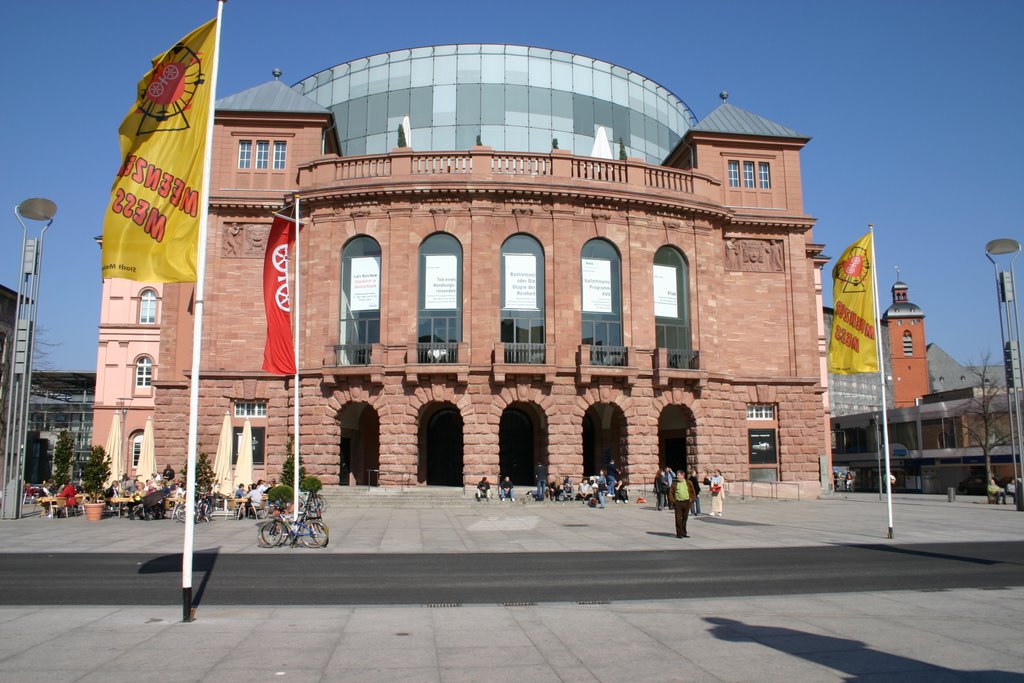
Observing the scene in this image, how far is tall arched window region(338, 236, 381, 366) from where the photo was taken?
3866 cm

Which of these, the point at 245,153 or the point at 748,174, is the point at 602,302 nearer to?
the point at 748,174

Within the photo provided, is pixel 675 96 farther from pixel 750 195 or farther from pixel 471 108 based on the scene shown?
pixel 750 195

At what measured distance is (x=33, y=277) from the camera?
31.0m

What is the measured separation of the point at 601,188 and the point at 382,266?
11303 millimetres

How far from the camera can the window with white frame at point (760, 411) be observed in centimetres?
4341

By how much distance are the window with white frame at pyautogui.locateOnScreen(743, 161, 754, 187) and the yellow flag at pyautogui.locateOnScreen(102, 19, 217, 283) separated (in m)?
37.2

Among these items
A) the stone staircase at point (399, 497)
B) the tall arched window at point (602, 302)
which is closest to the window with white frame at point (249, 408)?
the stone staircase at point (399, 497)

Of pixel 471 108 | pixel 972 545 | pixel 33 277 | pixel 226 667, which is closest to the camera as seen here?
pixel 226 667

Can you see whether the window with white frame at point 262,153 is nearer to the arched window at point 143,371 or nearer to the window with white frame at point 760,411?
the arched window at point 143,371

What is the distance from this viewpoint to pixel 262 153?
139 ft

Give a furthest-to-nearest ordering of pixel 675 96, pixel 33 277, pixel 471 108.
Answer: pixel 675 96
pixel 471 108
pixel 33 277

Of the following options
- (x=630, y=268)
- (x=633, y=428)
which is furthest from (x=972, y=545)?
(x=630, y=268)

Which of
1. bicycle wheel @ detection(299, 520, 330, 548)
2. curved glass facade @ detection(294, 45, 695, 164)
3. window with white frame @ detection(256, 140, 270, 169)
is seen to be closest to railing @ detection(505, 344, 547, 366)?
window with white frame @ detection(256, 140, 270, 169)

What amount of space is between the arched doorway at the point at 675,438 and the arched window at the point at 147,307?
135 ft
